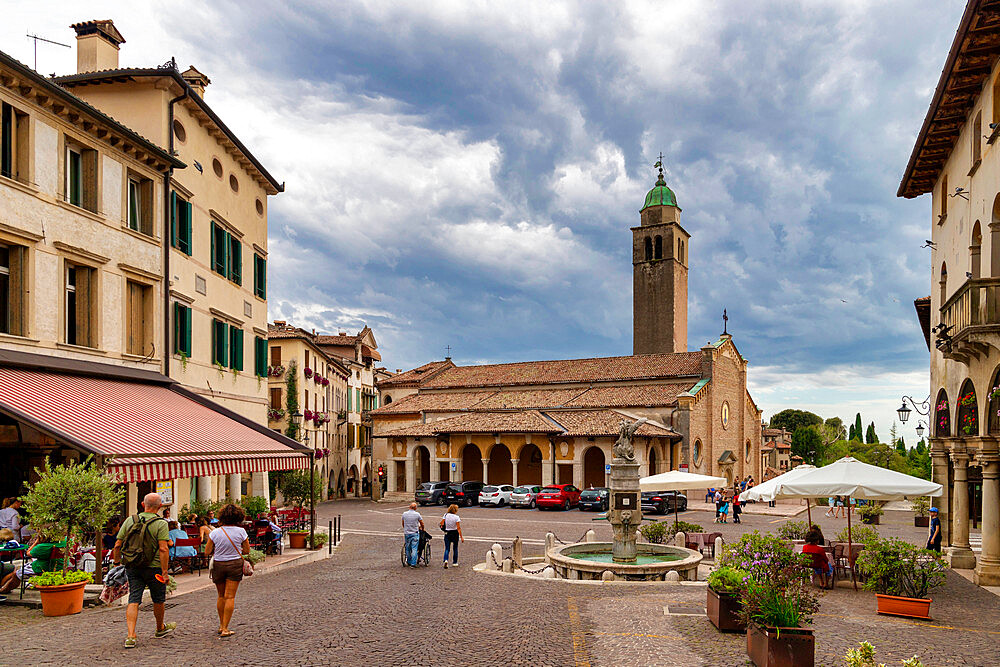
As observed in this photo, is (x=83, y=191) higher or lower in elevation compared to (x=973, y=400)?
higher

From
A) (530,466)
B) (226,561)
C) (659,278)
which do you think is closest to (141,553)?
(226,561)

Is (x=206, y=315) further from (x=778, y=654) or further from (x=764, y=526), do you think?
(x=764, y=526)

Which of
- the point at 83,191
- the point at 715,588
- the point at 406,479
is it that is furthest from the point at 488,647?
the point at 406,479

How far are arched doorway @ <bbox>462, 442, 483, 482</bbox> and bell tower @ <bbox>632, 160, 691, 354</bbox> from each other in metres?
24.3

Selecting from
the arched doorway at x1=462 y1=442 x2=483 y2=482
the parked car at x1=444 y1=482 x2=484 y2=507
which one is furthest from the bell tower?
the parked car at x1=444 y1=482 x2=484 y2=507

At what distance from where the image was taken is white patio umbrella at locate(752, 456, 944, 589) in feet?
49.6

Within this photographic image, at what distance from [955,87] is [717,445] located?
36121 mm

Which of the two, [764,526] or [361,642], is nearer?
[361,642]

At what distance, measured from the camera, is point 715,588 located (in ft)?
33.4

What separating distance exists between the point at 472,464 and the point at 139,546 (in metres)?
44.4

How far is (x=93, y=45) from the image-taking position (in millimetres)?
19906

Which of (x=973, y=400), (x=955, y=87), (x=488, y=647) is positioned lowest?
(x=488, y=647)

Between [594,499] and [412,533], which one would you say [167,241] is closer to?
[412,533]

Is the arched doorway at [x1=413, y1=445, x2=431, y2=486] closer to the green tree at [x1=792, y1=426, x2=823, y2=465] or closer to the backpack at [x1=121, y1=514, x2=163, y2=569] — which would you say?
the backpack at [x1=121, y1=514, x2=163, y2=569]
